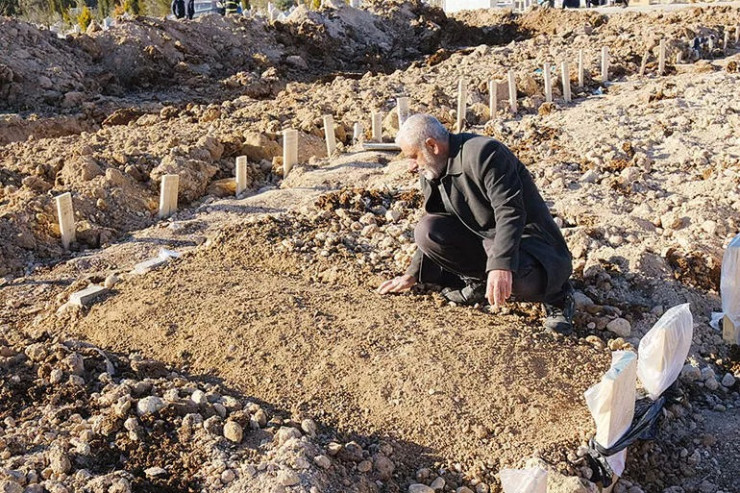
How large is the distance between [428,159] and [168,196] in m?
2.78

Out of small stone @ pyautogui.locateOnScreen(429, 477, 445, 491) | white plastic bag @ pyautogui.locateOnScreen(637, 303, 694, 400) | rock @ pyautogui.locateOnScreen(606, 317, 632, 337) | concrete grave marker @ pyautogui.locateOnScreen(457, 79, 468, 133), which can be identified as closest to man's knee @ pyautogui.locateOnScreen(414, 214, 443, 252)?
rock @ pyautogui.locateOnScreen(606, 317, 632, 337)

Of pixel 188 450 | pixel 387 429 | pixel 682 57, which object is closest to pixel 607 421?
pixel 387 429

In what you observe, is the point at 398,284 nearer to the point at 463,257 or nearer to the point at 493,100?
the point at 463,257

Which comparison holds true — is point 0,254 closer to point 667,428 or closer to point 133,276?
point 133,276

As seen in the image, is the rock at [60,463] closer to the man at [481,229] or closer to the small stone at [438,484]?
the small stone at [438,484]

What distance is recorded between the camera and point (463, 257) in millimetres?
3895

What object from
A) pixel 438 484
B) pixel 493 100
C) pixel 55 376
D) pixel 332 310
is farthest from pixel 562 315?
pixel 493 100

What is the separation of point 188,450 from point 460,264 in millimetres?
1729

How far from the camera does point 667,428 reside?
3367 mm

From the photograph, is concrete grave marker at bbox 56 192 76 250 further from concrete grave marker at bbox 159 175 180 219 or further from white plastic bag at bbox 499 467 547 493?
white plastic bag at bbox 499 467 547 493

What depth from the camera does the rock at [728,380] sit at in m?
3.76

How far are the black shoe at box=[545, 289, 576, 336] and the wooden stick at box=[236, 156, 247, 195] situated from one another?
9.98 ft

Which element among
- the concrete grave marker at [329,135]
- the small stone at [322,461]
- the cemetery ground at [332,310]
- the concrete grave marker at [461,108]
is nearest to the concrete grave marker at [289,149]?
the cemetery ground at [332,310]

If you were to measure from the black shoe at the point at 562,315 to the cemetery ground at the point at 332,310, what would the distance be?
8 cm
